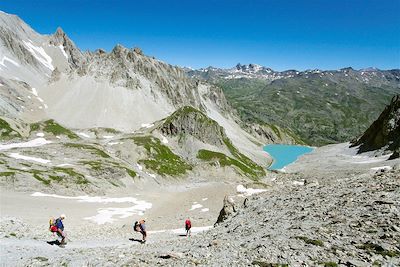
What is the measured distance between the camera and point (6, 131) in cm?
17100

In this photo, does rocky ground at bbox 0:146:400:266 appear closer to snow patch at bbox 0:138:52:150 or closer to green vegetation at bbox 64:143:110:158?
green vegetation at bbox 64:143:110:158

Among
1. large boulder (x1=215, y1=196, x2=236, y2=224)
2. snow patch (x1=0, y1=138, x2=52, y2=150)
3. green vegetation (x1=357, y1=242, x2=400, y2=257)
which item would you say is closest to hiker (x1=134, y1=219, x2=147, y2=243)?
large boulder (x1=215, y1=196, x2=236, y2=224)

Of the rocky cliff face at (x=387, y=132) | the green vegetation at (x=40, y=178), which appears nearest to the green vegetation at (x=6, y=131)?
the green vegetation at (x=40, y=178)

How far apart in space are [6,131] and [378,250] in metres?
178

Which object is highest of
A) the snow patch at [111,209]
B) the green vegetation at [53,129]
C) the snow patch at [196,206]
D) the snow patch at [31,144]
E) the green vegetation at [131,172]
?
the green vegetation at [53,129]

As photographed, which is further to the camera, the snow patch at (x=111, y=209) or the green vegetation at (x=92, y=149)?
the green vegetation at (x=92, y=149)

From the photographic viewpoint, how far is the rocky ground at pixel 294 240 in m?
22.5

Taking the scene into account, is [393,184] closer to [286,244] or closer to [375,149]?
[286,244]

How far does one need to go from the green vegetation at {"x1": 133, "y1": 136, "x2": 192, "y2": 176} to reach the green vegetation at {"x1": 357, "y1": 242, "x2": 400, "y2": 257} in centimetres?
12663

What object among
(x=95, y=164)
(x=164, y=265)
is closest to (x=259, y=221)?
(x=164, y=265)

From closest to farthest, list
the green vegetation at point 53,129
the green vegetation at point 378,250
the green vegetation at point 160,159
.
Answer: the green vegetation at point 378,250 < the green vegetation at point 160,159 < the green vegetation at point 53,129

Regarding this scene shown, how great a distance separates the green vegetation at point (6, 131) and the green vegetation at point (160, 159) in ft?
177

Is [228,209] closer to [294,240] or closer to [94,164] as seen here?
[294,240]

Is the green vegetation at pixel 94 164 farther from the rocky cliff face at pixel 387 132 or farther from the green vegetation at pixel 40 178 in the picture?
the rocky cliff face at pixel 387 132
